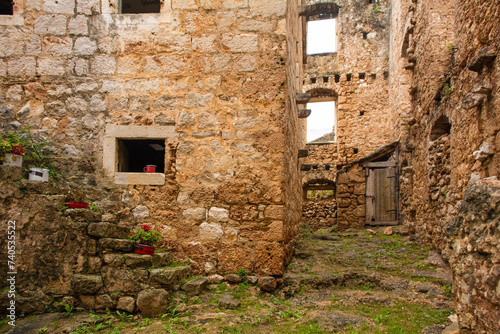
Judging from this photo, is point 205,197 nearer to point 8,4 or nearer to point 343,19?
point 8,4

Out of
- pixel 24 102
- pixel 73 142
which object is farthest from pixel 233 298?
pixel 24 102

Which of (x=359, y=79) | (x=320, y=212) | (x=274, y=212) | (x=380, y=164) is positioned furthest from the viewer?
(x=359, y=79)

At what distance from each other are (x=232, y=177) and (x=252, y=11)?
7.17ft

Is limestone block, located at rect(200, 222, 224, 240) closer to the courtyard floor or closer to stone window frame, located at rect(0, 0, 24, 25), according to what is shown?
the courtyard floor

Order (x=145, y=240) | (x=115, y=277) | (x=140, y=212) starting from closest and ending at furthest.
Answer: (x=115, y=277), (x=145, y=240), (x=140, y=212)

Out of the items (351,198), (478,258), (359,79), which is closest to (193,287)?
(478,258)

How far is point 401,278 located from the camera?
5012 mm

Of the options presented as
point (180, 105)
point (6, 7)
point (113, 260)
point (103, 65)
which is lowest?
point (113, 260)

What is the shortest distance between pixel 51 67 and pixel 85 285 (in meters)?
2.91

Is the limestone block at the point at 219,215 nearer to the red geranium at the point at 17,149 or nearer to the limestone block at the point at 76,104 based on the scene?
the limestone block at the point at 76,104

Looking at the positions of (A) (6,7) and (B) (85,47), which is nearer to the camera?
(B) (85,47)

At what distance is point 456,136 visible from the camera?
4.96 m

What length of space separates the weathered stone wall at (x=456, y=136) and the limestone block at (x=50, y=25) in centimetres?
506

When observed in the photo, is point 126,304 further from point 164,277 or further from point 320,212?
point 320,212
